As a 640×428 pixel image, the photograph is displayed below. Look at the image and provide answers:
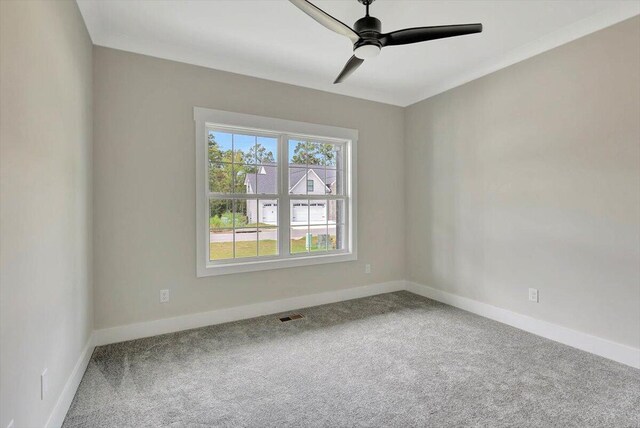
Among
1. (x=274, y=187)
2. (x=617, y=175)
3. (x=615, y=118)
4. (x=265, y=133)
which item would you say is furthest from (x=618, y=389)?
(x=265, y=133)

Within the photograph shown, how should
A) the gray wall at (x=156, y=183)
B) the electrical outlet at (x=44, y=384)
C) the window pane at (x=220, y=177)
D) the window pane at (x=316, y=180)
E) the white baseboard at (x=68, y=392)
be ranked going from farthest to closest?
the window pane at (x=316, y=180)
the window pane at (x=220, y=177)
the gray wall at (x=156, y=183)
the white baseboard at (x=68, y=392)
the electrical outlet at (x=44, y=384)

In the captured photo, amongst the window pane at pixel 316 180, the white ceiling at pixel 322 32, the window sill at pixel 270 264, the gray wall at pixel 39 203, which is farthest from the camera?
the window pane at pixel 316 180

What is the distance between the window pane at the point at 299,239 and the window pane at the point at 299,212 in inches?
2.9

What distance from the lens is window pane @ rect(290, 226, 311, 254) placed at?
3.84 meters

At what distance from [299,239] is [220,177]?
1190 millimetres

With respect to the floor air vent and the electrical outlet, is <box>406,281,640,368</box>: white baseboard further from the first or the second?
the electrical outlet

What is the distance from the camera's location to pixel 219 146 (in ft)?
11.1

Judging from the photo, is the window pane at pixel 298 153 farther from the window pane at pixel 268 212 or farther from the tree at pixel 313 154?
the window pane at pixel 268 212

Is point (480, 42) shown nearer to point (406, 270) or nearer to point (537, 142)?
point (537, 142)

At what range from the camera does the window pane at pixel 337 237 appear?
416 centimetres

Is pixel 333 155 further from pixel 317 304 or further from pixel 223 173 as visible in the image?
pixel 317 304

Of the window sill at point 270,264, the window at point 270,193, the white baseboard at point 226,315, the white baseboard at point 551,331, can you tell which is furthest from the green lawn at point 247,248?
the white baseboard at point 551,331

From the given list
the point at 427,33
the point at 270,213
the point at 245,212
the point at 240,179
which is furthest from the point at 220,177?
the point at 427,33

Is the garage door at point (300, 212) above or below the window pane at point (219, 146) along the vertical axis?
below
